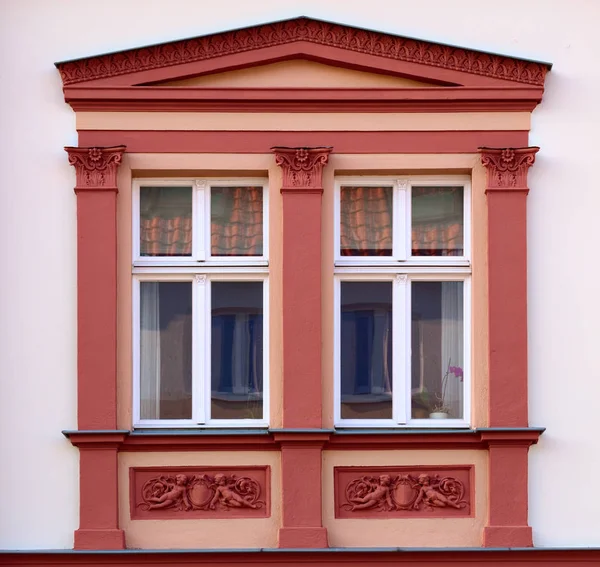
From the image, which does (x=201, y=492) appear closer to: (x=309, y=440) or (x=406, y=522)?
(x=309, y=440)

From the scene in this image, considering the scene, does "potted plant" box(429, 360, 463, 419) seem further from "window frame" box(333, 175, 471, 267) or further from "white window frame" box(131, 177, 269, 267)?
"white window frame" box(131, 177, 269, 267)

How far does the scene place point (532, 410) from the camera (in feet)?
31.8

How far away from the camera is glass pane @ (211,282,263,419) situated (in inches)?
388

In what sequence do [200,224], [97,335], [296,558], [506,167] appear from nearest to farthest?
[296,558] < [97,335] < [506,167] < [200,224]

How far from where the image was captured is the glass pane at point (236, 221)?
9.93 m

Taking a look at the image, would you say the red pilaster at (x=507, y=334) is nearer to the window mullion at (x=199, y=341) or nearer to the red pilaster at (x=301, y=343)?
the red pilaster at (x=301, y=343)

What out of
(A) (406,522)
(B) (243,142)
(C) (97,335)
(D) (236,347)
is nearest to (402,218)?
(B) (243,142)

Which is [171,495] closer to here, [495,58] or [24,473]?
[24,473]

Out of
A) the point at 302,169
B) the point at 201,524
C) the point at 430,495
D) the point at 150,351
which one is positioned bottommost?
the point at 201,524

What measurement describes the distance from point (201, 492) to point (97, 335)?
138cm

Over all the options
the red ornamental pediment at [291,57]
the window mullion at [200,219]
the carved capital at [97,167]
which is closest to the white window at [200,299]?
the window mullion at [200,219]

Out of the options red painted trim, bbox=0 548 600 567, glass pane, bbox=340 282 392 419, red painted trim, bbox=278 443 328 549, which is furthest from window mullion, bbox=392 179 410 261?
red painted trim, bbox=0 548 600 567

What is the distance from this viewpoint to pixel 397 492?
9633mm

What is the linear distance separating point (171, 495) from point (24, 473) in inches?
43.0
